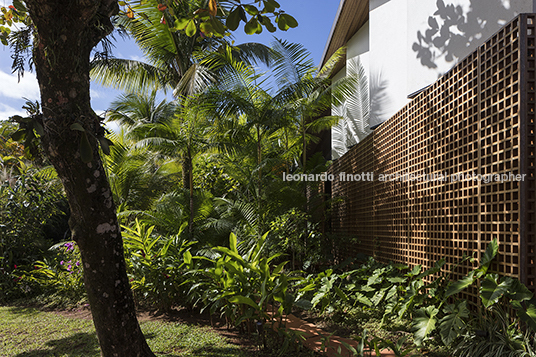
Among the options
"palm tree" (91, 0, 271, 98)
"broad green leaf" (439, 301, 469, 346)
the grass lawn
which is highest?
"palm tree" (91, 0, 271, 98)

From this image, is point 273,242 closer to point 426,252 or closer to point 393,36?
point 426,252

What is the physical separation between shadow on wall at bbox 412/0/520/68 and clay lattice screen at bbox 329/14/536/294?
116cm

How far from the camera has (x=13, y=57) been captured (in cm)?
330

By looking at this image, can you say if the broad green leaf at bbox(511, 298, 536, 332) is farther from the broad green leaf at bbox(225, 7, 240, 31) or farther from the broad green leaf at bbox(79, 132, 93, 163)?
the broad green leaf at bbox(79, 132, 93, 163)

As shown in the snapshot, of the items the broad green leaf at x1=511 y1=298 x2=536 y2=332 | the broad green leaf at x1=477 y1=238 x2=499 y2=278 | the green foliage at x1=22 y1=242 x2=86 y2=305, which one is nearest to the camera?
the broad green leaf at x1=511 y1=298 x2=536 y2=332

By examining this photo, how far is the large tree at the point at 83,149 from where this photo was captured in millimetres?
2361

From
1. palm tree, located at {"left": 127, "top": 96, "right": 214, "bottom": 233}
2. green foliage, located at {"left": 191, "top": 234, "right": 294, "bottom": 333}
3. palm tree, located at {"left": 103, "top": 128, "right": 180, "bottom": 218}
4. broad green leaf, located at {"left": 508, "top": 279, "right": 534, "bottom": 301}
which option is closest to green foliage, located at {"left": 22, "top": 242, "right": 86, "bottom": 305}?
palm tree, located at {"left": 103, "top": 128, "right": 180, "bottom": 218}

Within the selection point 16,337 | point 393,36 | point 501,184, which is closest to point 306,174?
point 393,36

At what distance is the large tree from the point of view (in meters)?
2.36

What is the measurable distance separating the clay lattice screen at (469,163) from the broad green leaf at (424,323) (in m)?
0.45

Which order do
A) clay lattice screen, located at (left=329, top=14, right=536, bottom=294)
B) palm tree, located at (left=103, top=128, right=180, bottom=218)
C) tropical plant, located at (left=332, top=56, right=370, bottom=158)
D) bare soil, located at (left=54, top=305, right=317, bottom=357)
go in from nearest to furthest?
clay lattice screen, located at (left=329, top=14, right=536, bottom=294)
bare soil, located at (left=54, top=305, right=317, bottom=357)
palm tree, located at (left=103, top=128, right=180, bottom=218)
tropical plant, located at (left=332, top=56, right=370, bottom=158)

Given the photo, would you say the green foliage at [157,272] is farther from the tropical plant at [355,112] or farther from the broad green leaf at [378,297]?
the tropical plant at [355,112]

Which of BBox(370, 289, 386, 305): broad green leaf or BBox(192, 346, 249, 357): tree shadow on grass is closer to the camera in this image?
BBox(192, 346, 249, 357): tree shadow on grass

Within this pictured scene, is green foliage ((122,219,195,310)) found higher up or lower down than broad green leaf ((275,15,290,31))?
lower down
